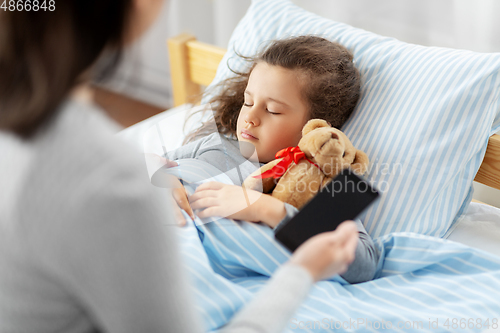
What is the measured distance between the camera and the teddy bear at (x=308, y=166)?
838mm

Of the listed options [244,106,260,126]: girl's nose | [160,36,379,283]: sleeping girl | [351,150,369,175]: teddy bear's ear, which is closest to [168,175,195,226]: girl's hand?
[160,36,379,283]: sleeping girl

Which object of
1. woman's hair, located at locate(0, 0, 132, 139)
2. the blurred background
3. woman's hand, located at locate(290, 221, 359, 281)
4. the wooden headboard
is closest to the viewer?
woman's hair, located at locate(0, 0, 132, 139)

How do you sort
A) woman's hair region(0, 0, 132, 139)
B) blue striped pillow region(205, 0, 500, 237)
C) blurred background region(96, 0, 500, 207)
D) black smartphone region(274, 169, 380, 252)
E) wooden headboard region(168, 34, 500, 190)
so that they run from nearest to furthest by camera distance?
woman's hair region(0, 0, 132, 139) < black smartphone region(274, 169, 380, 252) < blue striped pillow region(205, 0, 500, 237) < blurred background region(96, 0, 500, 207) < wooden headboard region(168, 34, 500, 190)

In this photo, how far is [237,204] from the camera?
2.73 ft

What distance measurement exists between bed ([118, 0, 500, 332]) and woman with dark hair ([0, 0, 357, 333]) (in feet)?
0.90

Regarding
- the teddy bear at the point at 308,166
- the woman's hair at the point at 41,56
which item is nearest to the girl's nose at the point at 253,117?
the teddy bear at the point at 308,166

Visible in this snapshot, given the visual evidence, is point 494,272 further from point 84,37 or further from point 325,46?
point 84,37

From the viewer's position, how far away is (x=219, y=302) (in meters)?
0.70

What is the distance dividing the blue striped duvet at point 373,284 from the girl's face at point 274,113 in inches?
9.7

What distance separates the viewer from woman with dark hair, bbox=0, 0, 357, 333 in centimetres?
39

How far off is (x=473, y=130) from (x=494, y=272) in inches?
12.2

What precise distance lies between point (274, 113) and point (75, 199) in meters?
0.65

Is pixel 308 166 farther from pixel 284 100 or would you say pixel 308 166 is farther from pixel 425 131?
pixel 425 131

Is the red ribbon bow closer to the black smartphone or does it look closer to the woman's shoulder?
the black smartphone
